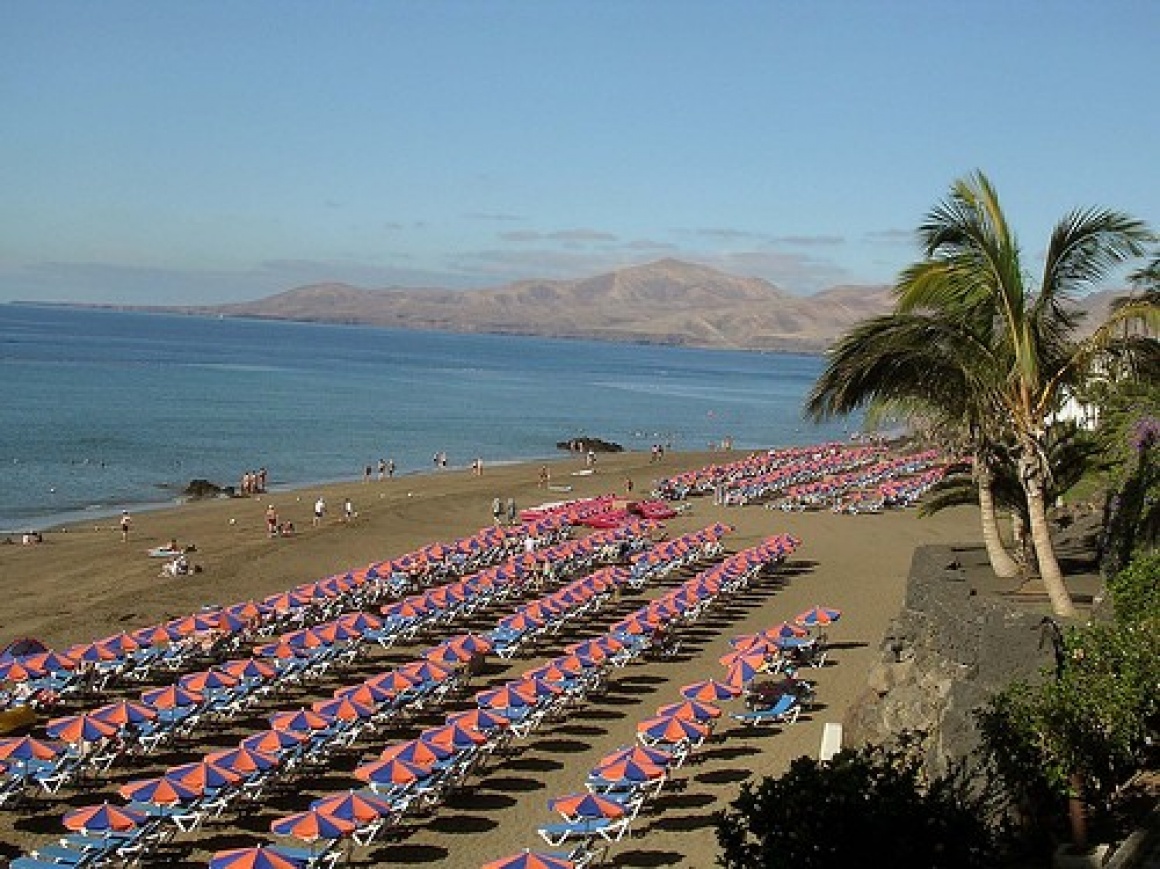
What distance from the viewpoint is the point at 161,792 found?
12539 millimetres

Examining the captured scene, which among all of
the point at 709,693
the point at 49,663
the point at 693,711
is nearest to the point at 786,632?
the point at 709,693

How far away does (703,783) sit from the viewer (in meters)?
14.5

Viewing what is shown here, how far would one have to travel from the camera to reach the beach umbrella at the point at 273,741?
13.9m

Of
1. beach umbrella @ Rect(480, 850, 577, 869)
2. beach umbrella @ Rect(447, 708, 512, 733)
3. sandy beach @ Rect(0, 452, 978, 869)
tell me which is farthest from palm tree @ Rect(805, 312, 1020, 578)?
beach umbrella @ Rect(447, 708, 512, 733)

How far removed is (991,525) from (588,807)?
19.5 ft

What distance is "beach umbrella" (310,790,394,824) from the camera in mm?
12027

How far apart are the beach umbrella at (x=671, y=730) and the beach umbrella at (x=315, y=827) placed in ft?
13.9

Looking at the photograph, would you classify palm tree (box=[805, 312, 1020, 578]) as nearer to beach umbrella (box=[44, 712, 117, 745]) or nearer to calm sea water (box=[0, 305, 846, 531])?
beach umbrella (box=[44, 712, 117, 745])

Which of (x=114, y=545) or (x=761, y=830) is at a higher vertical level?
(x=761, y=830)

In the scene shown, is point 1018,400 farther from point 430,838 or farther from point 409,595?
point 409,595

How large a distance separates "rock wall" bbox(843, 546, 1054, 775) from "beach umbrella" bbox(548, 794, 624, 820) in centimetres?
317

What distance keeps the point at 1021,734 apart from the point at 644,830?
19.8 ft

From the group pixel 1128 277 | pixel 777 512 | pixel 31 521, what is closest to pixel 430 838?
pixel 1128 277

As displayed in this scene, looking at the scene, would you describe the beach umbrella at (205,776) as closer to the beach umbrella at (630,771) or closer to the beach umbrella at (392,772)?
the beach umbrella at (392,772)
